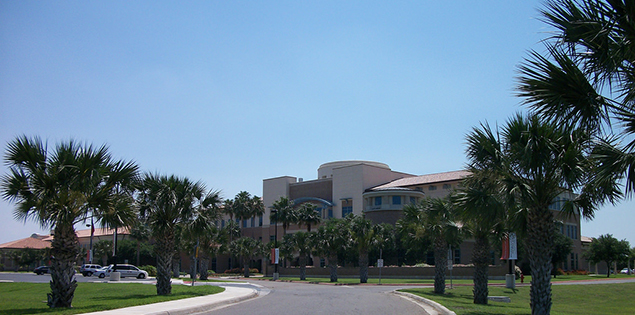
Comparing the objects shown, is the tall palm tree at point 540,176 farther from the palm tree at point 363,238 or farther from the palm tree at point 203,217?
the palm tree at point 363,238

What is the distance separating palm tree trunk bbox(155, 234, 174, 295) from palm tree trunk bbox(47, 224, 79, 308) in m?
6.18

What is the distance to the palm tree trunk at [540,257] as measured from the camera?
15672 millimetres

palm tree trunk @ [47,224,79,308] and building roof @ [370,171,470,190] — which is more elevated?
building roof @ [370,171,470,190]

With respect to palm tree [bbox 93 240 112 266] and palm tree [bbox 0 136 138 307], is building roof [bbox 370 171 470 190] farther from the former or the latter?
palm tree [bbox 0 136 138 307]

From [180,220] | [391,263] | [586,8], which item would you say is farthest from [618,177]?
[391,263]

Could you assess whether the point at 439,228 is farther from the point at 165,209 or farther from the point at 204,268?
the point at 204,268

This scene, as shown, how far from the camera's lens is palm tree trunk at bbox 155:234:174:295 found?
954 inches

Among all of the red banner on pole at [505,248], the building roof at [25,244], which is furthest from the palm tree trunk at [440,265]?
the building roof at [25,244]

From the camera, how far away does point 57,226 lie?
1805 centimetres

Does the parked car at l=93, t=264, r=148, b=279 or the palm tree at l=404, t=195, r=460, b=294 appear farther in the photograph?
the parked car at l=93, t=264, r=148, b=279

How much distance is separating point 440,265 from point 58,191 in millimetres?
22012

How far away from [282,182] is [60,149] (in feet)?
252

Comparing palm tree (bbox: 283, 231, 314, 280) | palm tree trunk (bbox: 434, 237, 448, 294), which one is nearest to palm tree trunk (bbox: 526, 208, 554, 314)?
palm tree trunk (bbox: 434, 237, 448, 294)

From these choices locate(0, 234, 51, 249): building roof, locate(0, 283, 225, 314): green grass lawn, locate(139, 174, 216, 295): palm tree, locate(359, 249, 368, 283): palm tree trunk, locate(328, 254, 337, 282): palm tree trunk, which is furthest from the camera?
locate(0, 234, 51, 249): building roof
